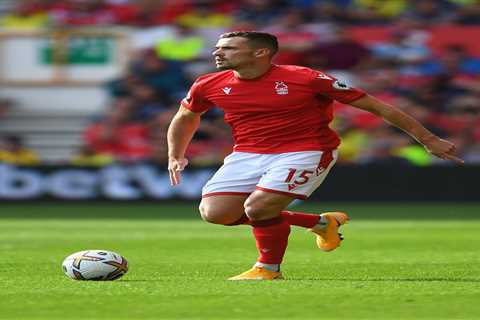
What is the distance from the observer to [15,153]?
19.8m

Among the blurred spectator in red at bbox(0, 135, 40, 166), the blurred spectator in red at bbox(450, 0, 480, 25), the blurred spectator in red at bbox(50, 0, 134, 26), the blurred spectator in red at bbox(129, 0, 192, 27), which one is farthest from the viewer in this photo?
the blurred spectator in red at bbox(50, 0, 134, 26)

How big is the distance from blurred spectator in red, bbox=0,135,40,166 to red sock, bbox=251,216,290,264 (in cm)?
1178

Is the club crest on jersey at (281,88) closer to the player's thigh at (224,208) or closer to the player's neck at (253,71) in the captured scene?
the player's neck at (253,71)

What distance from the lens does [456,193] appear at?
1841 cm

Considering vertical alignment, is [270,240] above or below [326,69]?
above

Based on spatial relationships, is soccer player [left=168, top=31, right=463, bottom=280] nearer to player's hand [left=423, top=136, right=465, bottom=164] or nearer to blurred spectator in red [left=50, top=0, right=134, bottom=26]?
player's hand [left=423, top=136, right=465, bottom=164]

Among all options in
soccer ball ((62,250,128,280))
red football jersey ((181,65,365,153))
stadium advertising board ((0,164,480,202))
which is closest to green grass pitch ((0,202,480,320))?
soccer ball ((62,250,128,280))

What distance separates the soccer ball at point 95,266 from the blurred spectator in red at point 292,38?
11.3 metres

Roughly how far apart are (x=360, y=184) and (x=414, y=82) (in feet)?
6.17

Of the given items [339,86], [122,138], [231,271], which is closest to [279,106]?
[339,86]

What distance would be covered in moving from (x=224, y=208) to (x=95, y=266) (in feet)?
3.09

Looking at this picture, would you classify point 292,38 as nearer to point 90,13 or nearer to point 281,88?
point 90,13

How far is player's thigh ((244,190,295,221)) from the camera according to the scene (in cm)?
779

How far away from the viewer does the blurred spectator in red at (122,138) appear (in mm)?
19188
